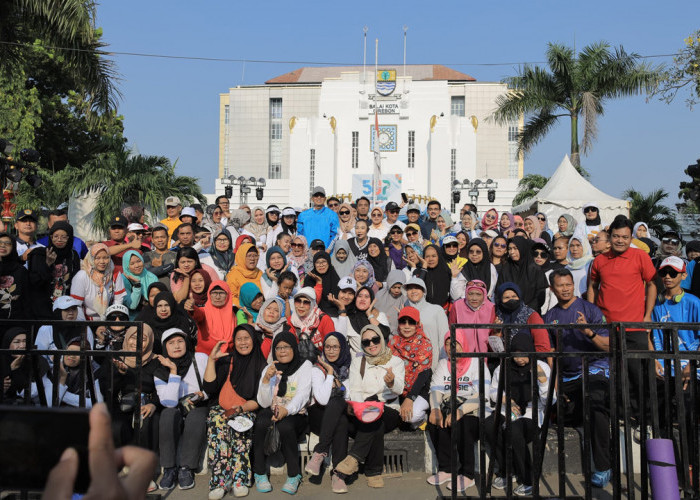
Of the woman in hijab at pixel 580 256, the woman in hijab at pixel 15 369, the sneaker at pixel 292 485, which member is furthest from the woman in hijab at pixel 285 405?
the woman in hijab at pixel 580 256

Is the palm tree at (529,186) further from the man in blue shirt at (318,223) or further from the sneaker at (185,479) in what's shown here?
the sneaker at (185,479)

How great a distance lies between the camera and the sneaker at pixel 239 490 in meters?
5.28

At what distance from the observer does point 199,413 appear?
5.70m

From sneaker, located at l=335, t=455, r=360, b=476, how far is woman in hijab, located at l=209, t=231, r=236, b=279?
4089mm

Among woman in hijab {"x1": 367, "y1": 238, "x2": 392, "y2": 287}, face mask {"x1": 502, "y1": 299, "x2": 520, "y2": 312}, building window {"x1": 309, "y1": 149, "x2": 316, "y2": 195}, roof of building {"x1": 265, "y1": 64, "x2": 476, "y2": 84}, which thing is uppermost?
roof of building {"x1": 265, "y1": 64, "x2": 476, "y2": 84}

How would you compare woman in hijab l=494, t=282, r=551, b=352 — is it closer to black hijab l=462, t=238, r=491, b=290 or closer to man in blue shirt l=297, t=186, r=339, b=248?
black hijab l=462, t=238, r=491, b=290

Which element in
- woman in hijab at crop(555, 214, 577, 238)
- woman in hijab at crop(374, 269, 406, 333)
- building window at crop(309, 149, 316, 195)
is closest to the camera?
woman in hijab at crop(374, 269, 406, 333)

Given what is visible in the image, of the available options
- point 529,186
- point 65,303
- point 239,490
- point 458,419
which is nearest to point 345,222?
point 65,303

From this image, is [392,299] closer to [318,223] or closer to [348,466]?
[348,466]

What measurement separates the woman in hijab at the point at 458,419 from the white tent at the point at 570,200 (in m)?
13.1

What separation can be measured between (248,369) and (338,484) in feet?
4.31

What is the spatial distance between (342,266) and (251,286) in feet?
5.82

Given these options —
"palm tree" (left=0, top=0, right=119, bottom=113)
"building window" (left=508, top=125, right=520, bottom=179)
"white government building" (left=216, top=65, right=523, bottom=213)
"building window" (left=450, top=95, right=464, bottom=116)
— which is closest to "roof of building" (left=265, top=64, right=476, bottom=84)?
"building window" (left=450, top=95, right=464, bottom=116)

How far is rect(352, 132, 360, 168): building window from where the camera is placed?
45.5 m
